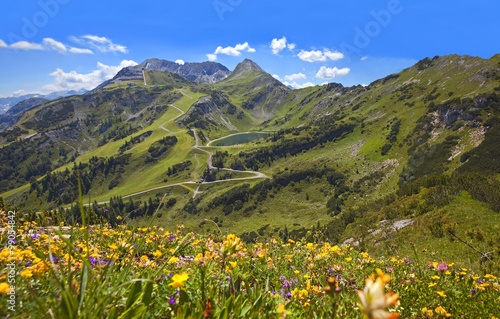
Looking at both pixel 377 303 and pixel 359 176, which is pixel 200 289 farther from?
pixel 359 176

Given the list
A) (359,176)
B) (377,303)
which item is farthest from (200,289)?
(359,176)

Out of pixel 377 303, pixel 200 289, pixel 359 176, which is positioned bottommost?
pixel 359 176

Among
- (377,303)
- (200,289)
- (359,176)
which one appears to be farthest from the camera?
(359,176)

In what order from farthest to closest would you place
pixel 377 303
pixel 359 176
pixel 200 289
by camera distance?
pixel 359 176, pixel 200 289, pixel 377 303

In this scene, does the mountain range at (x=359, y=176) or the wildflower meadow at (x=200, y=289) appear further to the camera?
the mountain range at (x=359, y=176)

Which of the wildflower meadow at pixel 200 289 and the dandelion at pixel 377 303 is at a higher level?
the dandelion at pixel 377 303

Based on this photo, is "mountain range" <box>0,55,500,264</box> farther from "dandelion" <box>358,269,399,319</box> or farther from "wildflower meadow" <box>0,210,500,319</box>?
"dandelion" <box>358,269,399,319</box>

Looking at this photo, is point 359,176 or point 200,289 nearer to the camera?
point 200,289

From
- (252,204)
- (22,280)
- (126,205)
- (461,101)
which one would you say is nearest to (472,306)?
(22,280)

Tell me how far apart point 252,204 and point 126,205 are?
7673 centimetres

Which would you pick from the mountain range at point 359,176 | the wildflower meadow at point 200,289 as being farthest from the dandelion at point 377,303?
the mountain range at point 359,176

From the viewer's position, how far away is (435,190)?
2384 cm

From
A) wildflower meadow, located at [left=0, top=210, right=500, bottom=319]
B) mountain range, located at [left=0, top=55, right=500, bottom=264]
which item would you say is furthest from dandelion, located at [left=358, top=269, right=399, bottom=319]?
mountain range, located at [left=0, top=55, right=500, bottom=264]

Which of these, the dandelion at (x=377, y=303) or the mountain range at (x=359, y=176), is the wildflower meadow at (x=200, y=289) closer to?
the dandelion at (x=377, y=303)
